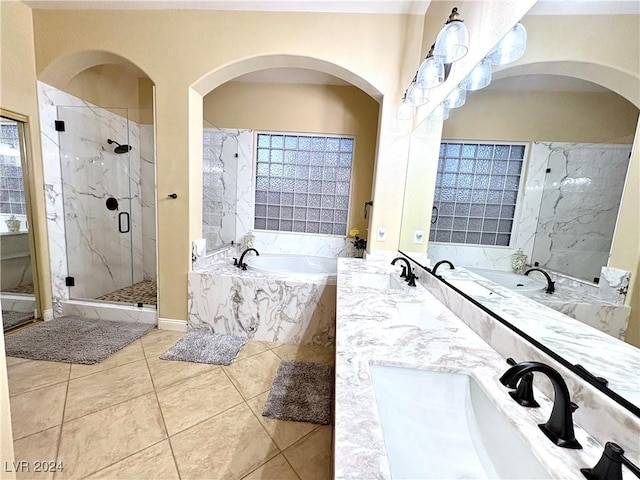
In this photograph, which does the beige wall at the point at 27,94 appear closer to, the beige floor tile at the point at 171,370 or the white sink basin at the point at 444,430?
the beige floor tile at the point at 171,370

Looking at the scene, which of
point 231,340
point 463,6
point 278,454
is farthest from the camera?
point 231,340

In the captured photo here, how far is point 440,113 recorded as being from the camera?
1.74 meters

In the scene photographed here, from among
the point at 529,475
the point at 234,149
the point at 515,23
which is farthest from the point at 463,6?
the point at 234,149

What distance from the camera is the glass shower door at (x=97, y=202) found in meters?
2.63

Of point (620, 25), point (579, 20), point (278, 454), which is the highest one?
point (579, 20)

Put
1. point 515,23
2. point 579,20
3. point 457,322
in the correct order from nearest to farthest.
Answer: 1. point 579,20
2. point 515,23
3. point 457,322

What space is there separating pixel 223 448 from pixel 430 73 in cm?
234

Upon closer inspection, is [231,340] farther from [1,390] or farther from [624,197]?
[624,197]

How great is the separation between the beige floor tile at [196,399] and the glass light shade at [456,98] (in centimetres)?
227

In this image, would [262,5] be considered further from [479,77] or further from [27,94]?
[27,94]

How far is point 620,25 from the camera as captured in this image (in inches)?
22.4

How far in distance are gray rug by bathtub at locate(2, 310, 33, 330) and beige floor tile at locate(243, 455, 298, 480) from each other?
272cm

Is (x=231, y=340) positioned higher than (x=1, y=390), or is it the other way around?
(x=1, y=390)

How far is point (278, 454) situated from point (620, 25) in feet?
6.34
